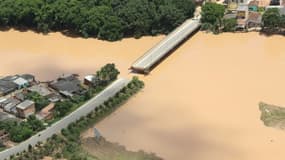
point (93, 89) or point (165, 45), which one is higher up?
point (165, 45)

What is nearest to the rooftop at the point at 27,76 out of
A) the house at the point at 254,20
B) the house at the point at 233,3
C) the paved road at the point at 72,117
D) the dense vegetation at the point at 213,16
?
the paved road at the point at 72,117

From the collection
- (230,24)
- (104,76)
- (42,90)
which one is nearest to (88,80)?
(104,76)

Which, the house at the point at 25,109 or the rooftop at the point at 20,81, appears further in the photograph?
the rooftop at the point at 20,81

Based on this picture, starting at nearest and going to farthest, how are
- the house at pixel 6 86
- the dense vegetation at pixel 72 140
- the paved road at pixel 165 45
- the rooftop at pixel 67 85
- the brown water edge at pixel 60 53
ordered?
the dense vegetation at pixel 72 140
the rooftop at pixel 67 85
the house at pixel 6 86
the paved road at pixel 165 45
the brown water edge at pixel 60 53

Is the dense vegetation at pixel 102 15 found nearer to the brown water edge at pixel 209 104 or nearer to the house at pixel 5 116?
the brown water edge at pixel 209 104

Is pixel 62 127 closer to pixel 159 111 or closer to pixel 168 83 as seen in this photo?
pixel 159 111

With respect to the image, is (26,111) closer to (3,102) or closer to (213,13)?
(3,102)

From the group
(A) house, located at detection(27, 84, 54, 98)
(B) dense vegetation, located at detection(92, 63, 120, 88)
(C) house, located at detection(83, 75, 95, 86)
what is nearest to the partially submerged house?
(A) house, located at detection(27, 84, 54, 98)
